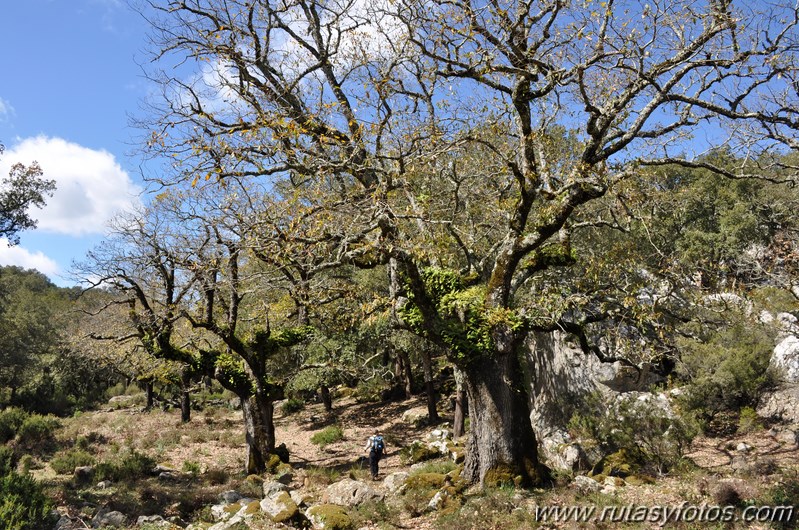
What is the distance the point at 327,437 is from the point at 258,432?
502cm

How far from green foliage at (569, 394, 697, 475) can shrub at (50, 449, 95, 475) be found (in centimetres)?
1600

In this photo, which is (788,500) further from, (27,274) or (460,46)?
(27,274)

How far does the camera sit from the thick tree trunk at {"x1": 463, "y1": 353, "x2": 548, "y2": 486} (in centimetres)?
905

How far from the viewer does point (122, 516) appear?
34.2ft

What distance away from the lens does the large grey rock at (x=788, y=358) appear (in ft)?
45.8

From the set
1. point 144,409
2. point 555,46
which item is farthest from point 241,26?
point 144,409

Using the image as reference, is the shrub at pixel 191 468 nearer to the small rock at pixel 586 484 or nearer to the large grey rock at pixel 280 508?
the large grey rock at pixel 280 508

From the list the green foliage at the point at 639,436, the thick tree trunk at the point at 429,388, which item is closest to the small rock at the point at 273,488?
the green foliage at the point at 639,436

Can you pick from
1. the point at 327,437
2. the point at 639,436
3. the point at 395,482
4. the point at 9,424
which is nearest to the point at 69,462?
the point at 9,424

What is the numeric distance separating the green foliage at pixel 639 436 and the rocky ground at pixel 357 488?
0.51 m

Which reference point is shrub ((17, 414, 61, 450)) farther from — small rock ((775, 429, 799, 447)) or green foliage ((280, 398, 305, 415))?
small rock ((775, 429, 799, 447))

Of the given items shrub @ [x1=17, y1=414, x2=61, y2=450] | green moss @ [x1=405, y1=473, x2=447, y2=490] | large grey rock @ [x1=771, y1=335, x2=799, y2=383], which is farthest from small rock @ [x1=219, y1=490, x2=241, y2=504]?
large grey rock @ [x1=771, y1=335, x2=799, y2=383]

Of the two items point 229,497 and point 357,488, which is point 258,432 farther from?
point 357,488

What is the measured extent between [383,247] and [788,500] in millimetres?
7116
